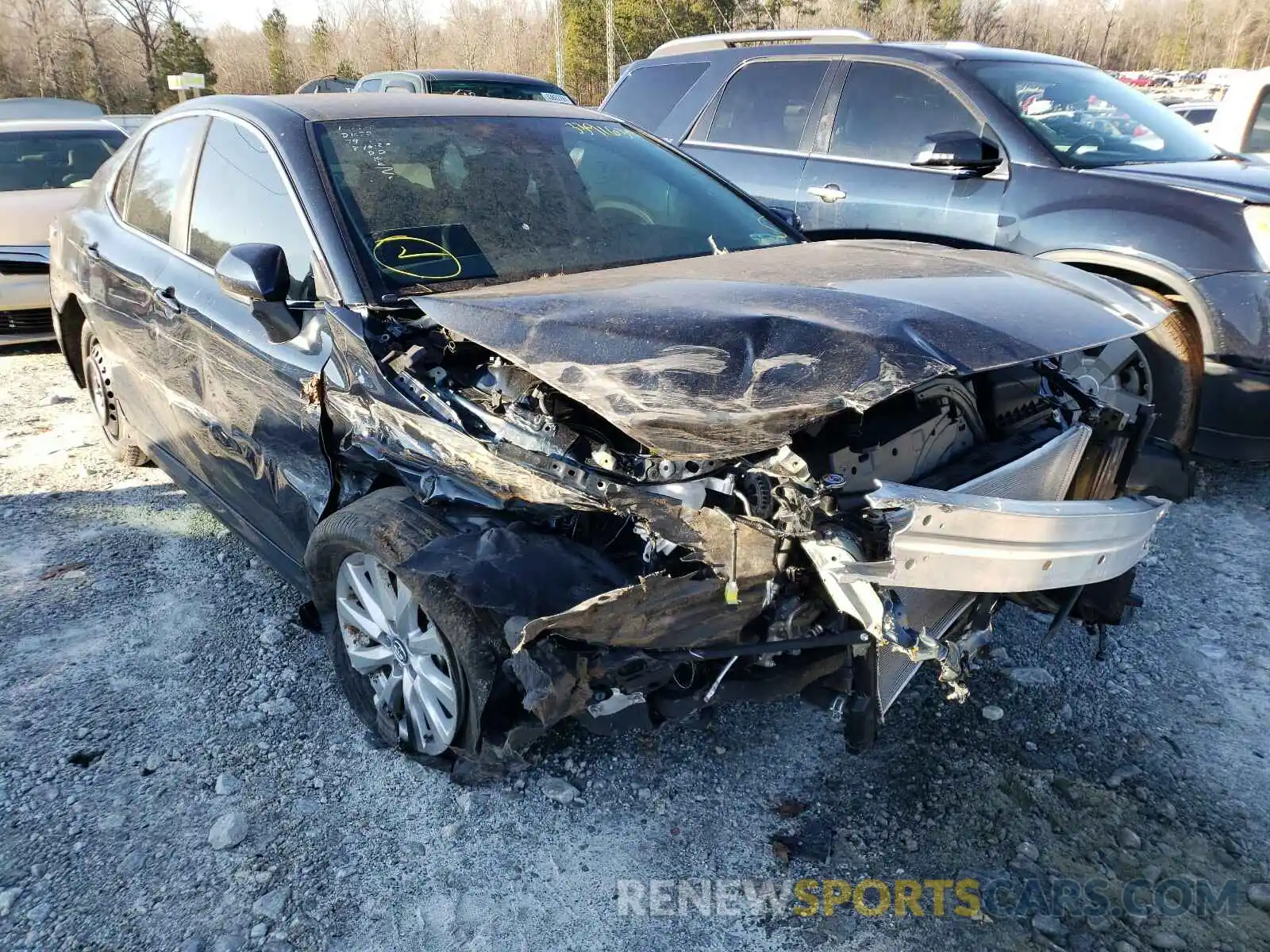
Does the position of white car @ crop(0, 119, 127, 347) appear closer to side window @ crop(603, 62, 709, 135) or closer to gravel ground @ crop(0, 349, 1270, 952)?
side window @ crop(603, 62, 709, 135)

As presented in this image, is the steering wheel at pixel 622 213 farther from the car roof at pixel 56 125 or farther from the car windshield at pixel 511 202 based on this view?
the car roof at pixel 56 125

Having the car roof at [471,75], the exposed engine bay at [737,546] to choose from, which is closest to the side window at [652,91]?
the car roof at [471,75]

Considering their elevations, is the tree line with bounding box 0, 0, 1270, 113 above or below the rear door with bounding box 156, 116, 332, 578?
below

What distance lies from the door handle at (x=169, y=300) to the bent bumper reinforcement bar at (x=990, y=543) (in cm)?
262

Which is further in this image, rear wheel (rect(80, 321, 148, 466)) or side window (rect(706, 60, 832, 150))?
side window (rect(706, 60, 832, 150))

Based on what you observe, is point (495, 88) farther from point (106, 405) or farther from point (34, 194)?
point (106, 405)

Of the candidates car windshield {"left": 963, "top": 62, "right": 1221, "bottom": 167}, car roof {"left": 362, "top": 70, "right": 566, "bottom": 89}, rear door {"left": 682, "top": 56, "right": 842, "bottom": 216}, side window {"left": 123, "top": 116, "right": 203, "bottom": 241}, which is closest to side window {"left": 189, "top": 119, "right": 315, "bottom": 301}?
side window {"left": 123, "top": 116, "right": 203, "bottom": 241}

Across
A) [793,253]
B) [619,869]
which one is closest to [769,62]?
[793,253]

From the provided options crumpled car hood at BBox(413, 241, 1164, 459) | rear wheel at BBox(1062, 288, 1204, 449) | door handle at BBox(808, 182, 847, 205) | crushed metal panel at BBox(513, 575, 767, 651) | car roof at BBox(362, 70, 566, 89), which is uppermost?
crumpled car hood at BBox(413, 241, 1164, 459)

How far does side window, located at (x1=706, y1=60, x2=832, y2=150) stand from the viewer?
570cm

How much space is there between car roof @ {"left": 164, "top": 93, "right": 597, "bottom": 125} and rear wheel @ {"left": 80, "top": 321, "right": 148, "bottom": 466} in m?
1.57

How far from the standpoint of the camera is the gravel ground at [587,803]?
7.07ft

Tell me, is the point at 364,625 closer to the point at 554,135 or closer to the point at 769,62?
the point at 554,135

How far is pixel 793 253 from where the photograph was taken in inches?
124
